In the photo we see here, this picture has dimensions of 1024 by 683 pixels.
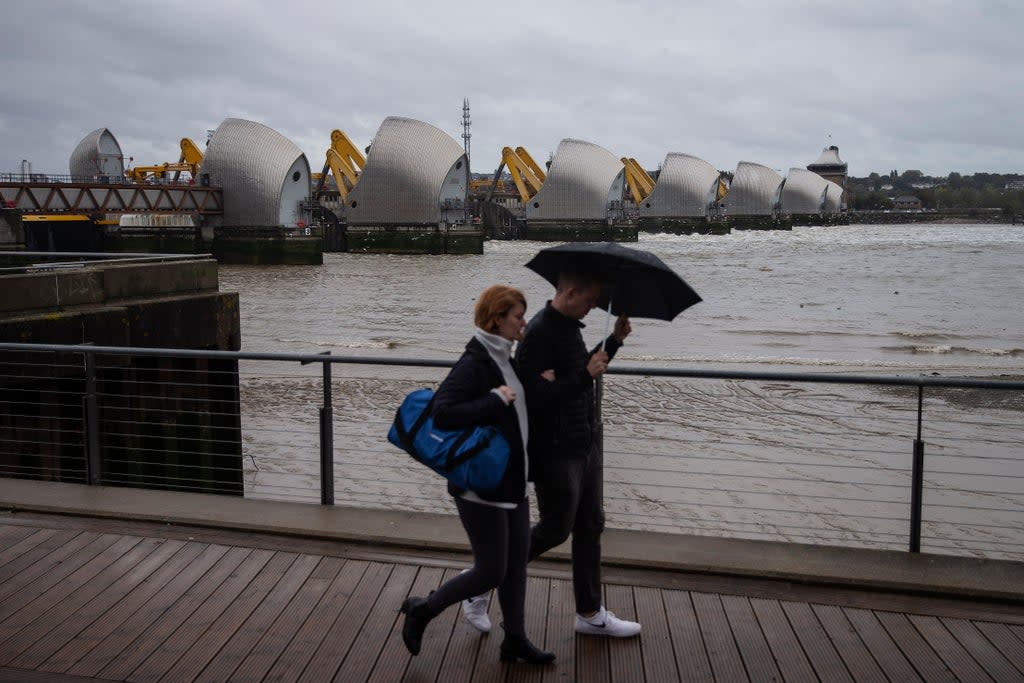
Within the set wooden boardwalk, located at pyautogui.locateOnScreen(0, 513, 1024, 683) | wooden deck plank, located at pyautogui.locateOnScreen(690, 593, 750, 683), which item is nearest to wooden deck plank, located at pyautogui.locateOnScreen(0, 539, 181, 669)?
wooden boardwalk, located at pyautogui.locateOnScreen(0, 513, 1024, 683)

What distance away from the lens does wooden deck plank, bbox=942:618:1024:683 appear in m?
2.66

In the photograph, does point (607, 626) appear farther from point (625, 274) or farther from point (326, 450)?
point (326, 450)

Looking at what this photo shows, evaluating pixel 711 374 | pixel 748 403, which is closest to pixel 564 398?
pixel 711 374

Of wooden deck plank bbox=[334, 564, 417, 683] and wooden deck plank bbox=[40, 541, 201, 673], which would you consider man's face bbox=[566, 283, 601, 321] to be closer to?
wooden deck plank bbox=[334, 564, 417, 683]

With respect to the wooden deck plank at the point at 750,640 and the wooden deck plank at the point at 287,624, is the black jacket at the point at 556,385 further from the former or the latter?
the wooden deck plank at the point at 287,624

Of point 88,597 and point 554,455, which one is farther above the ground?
point 554,455

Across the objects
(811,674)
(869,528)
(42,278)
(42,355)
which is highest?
(42,278)

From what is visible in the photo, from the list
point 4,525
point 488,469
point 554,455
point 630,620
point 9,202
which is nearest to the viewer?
point 488,469

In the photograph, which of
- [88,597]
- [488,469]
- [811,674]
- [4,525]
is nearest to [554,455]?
[488,469]

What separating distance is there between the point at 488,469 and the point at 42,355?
4768mm

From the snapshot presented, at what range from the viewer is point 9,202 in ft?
145

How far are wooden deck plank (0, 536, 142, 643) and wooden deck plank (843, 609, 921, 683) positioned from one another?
7.98 feet

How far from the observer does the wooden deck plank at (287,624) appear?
2.73 meters

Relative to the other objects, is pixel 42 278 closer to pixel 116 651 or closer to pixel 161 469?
pixel 161 469
